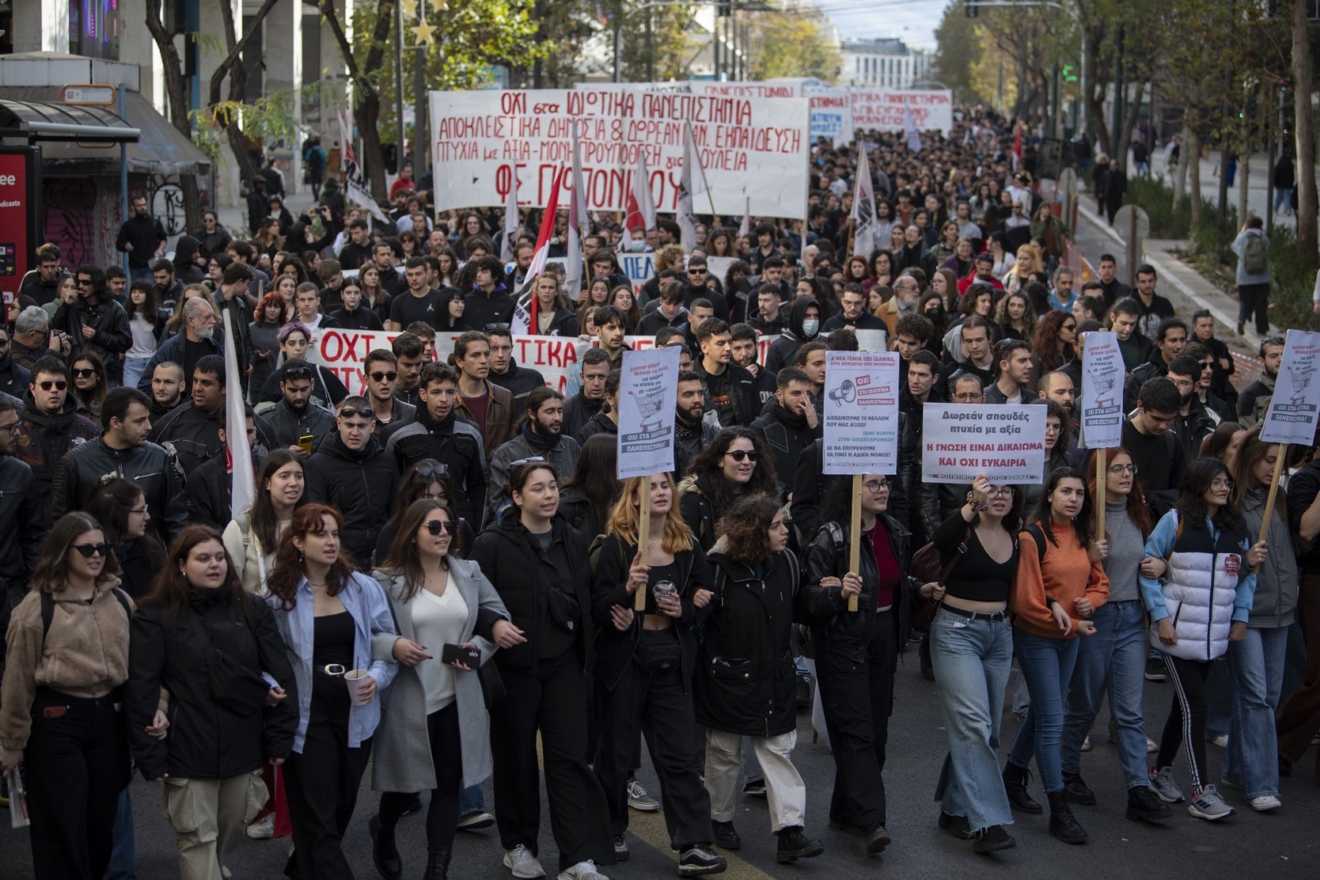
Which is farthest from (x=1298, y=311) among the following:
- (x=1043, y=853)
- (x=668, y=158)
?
(x=1043, y=853)

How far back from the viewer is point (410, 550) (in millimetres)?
6090

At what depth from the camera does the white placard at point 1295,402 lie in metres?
7.52

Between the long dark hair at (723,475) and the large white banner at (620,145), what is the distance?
1176 centimetres

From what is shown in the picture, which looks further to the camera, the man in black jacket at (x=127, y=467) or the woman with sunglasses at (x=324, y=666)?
the man in black jacket at (x=127, y=467)

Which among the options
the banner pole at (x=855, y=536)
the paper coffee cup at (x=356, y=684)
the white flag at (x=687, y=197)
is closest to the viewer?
the paper coffee cup at (x=356, y=684)

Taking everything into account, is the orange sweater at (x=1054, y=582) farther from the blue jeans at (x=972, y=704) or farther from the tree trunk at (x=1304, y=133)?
the tree trunk at (x=1304, y=133)

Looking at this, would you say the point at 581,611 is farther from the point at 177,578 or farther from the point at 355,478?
the point at 355,478

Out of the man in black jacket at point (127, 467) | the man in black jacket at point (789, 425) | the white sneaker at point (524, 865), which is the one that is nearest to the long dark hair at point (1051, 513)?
the man in black jacket at point (789, 425)

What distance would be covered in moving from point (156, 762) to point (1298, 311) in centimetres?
1845

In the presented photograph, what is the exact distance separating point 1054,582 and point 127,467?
398 cm

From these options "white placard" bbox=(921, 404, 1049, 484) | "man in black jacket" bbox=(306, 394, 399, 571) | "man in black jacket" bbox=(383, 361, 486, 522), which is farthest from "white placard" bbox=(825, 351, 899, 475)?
"man in black jacket" bbox=(306, 394, 399, 571)

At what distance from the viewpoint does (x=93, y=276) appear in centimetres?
1174

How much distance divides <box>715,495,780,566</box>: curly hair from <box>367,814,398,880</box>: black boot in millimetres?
1686

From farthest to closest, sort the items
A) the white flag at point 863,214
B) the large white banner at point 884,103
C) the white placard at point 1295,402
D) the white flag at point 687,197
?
the large white banner at point 884,103 → the white flag at point 687,197 → the white flag at point 863,214 → the white placard at point 1295,402
